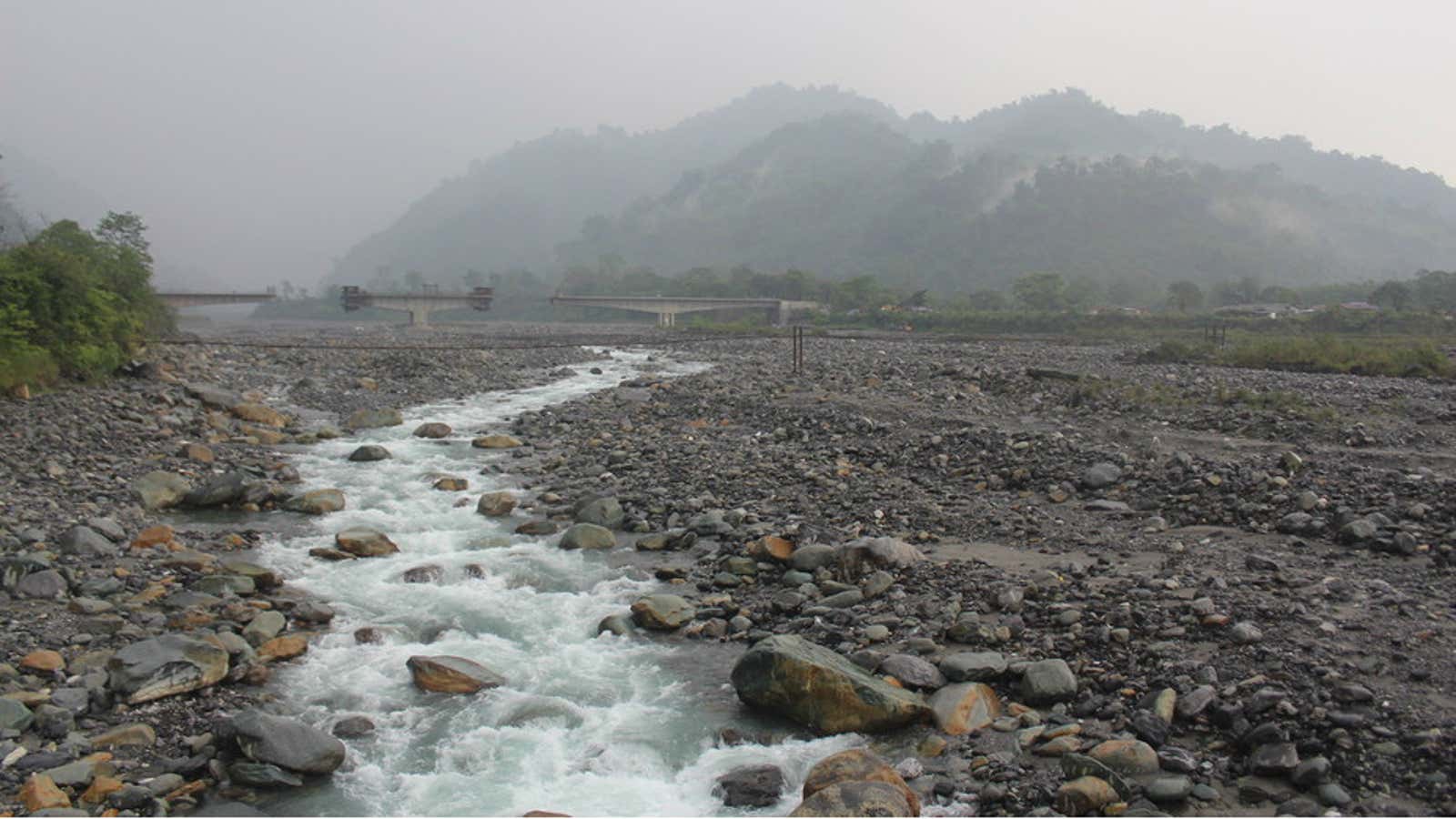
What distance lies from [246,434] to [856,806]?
18048mm

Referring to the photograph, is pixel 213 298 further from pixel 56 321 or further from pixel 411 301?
pixel 56 321

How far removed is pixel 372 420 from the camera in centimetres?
2209

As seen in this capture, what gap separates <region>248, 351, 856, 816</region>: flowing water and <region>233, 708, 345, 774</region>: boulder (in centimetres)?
17

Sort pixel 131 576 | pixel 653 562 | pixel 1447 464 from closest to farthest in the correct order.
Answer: pixel 131 576 → pixel 653 562 → pixel 1447 464

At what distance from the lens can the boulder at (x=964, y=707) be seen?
22.0 feet

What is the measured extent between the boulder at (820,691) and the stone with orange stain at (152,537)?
809 cm

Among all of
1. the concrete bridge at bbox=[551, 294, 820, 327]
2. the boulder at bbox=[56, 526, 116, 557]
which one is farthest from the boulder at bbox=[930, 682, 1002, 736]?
the concrete bridge at bbox=[551, 294, 820, 327]

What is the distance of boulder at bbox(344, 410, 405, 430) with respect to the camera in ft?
71.6

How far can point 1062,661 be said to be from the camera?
7188 millimetres

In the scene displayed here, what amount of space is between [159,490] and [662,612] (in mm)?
9003

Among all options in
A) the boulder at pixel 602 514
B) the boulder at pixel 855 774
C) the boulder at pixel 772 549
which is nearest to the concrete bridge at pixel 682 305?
the boulder at pixel 602 514

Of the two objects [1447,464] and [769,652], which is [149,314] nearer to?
[769,652]

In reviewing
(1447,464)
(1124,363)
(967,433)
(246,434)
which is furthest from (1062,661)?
(1124,363)

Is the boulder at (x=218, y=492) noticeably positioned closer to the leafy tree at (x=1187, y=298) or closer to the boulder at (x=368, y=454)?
the boulder at (x=368, y=454)
